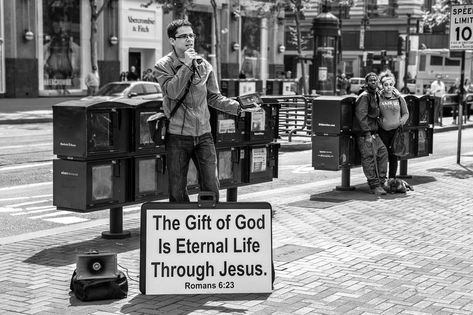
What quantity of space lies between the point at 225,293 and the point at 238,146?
12.2 feet

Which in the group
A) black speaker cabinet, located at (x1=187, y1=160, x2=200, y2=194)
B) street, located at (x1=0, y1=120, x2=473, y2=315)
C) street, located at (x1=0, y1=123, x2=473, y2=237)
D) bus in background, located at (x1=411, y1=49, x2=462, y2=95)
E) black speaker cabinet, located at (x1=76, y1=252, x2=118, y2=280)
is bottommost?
street, located at (x1=0, y1=123, x2=473, y2=237)

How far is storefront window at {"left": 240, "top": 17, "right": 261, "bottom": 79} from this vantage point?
169 ft

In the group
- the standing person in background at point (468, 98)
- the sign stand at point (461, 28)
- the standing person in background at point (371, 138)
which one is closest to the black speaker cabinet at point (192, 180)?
the standing person in background at point (371, 138)

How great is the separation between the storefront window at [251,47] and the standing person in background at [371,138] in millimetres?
39555

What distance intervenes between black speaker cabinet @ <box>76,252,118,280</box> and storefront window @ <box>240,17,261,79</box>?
45.2 metres

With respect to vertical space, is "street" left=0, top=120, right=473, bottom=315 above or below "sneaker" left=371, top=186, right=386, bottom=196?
below

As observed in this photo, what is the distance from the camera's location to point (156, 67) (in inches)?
A: 272

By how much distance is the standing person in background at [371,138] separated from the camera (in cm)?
1168

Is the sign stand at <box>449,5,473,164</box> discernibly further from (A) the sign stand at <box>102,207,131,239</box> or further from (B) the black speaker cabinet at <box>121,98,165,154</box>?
(A) the sign stand at <box>102,207,131,239</box>

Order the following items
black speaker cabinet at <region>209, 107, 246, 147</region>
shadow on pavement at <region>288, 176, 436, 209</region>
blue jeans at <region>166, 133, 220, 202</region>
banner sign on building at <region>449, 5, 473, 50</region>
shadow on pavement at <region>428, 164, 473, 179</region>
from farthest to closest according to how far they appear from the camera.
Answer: banner sign on building at <region>449, 5, 473, 50</region>, shadow on pavement at <region>428, 164, 473, 179</region>, shadow on pavement at <region>288, 176, 436, 209</region>, black speaker cabinet at <region>209, 107, 246, 147</region>, blue jeans at <region>166, 133, 220, 202</region>

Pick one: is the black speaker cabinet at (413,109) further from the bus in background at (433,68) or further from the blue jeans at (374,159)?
the bus in background at (433,68)

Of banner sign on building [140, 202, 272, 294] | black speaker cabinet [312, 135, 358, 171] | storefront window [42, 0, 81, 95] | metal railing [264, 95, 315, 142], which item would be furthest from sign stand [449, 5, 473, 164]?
storefront window [42, 0, 81, 95]

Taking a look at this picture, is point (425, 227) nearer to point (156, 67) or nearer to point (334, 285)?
point (334, 285)

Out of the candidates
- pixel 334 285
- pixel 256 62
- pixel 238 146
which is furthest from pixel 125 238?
pixel 256 62
